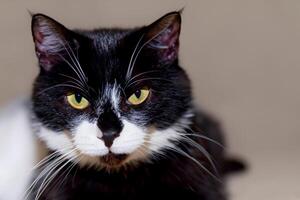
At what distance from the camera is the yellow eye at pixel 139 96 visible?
1.21 meters

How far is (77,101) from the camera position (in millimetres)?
1203

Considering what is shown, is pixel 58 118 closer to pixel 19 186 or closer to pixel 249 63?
pixel 19 186

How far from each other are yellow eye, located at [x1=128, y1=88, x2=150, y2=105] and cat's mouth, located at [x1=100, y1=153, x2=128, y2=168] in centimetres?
11

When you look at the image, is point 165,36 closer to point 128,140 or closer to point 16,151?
point 128,140

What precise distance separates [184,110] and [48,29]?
0.33m

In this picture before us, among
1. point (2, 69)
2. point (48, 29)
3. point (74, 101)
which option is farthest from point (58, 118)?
point (2, 69)

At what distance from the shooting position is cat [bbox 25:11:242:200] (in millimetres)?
1186

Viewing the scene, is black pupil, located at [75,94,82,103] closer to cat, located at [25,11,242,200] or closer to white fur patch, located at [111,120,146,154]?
cat, located at [25,11,242,200]

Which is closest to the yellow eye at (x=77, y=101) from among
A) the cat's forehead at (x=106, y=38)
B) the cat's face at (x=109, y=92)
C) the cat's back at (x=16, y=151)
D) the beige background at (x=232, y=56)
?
the cat's face at (x=109, y=92)

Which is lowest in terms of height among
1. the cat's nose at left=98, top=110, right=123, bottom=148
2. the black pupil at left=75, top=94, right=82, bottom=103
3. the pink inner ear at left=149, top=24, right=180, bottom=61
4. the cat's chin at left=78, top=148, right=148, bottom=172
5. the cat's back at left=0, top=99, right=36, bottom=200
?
the cat's back at left=0, top=99, right=36, bottom=200

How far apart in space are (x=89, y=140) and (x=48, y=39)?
230mm

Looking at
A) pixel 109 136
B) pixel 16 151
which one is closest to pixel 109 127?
pixel 109 136

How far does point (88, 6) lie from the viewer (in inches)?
68.0

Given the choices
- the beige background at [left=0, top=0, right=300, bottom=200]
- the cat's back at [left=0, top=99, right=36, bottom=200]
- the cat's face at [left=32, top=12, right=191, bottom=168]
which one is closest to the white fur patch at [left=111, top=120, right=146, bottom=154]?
the cat's face at [left=32, top=12, right=191, bottom=168]
